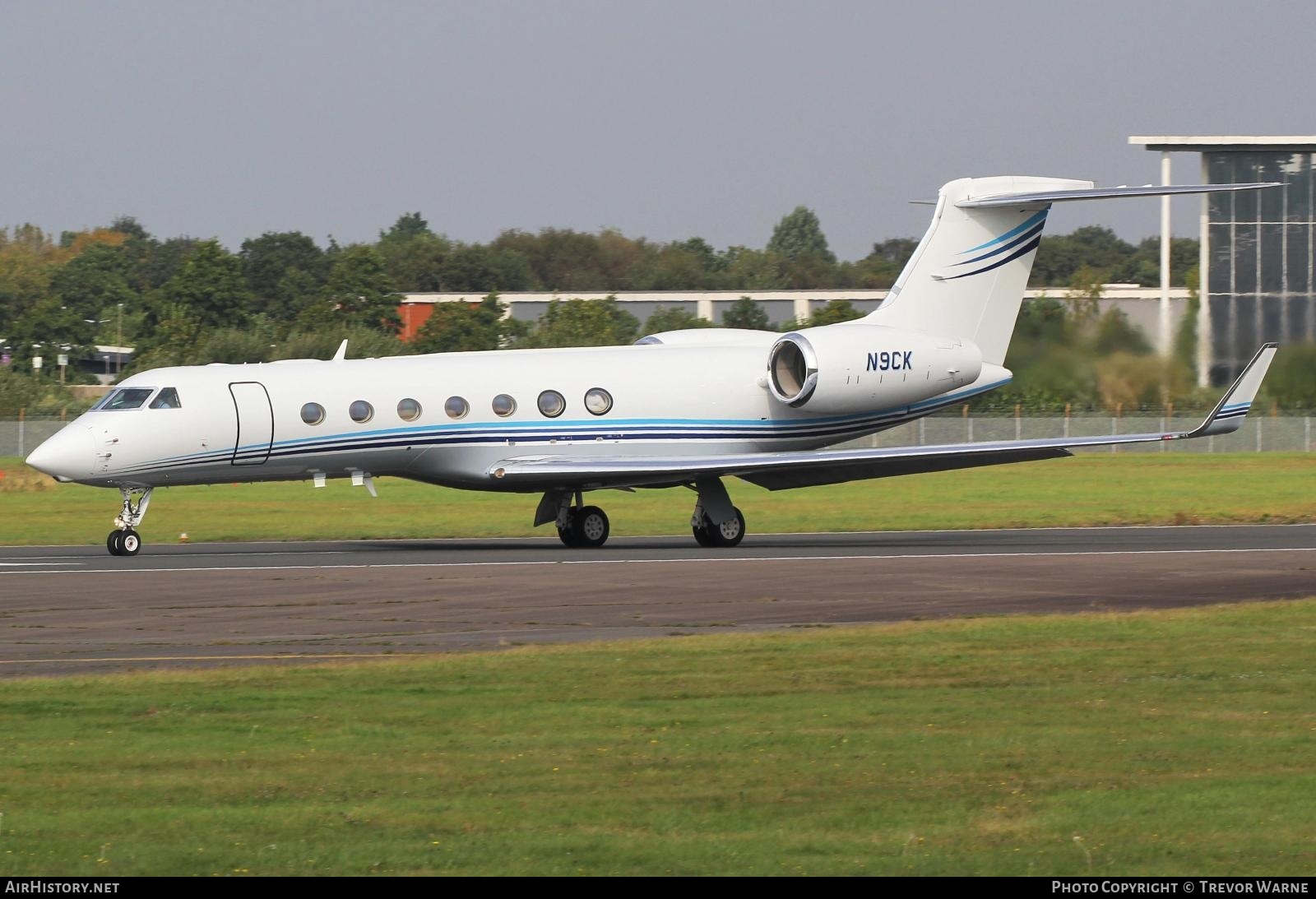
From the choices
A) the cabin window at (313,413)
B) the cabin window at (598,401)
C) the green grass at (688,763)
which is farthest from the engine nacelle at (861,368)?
the green grass at (688,763)

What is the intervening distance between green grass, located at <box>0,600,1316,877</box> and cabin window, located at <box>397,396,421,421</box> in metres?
11.5

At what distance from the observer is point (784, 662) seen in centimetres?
1366

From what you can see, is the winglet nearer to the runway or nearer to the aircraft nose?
the runway

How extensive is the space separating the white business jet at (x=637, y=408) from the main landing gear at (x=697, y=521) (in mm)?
30

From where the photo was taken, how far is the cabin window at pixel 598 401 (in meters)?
26.7

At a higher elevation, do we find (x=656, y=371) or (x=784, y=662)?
(x=656, y=371)

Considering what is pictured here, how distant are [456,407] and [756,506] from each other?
494 inches

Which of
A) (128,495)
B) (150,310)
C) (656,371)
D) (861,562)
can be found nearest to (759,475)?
(656,371)

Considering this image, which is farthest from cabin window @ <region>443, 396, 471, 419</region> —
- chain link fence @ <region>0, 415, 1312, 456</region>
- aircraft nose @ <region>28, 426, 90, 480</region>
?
chain link fence @ <region>0, 415, 1312, 456</region>

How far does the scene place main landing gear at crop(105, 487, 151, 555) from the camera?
24.7 meters

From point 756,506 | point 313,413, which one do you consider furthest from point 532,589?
point 756,506

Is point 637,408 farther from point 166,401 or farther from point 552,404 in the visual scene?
point 166,401
